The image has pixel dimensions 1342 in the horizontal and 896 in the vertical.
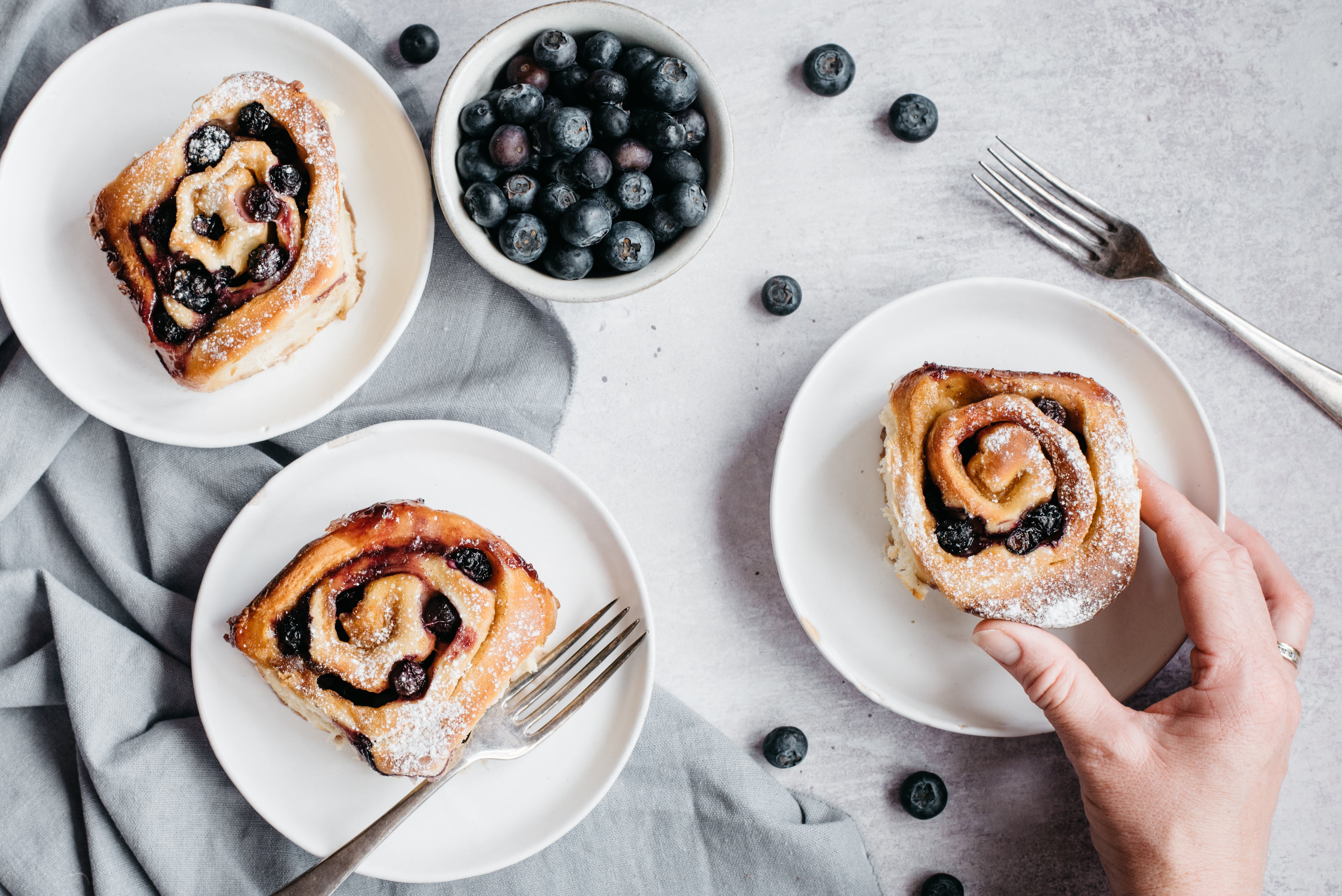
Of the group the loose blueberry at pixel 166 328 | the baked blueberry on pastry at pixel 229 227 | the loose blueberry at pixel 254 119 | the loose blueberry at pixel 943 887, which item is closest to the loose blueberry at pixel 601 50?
the baked blueberry on pastry at pixel 229 227

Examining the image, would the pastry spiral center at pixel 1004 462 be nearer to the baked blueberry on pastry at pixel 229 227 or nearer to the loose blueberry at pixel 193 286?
the baked blueberry on pastry at pixel 229 227

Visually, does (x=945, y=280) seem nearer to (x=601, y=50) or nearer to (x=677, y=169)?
(x=677, y=169)

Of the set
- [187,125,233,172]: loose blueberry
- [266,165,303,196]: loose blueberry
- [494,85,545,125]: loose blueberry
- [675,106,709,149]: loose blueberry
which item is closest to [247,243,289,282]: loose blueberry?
[266,165,303,196]: loose blueberry

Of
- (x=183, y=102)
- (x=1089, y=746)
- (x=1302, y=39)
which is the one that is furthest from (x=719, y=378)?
(x=1302, y=39)

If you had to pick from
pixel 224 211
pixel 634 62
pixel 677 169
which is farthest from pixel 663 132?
pixel 224 211

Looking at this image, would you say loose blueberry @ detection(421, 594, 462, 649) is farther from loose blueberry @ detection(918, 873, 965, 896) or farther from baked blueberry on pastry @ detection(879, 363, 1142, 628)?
loose blueberry @ detection(918, 873, 965, 896)
